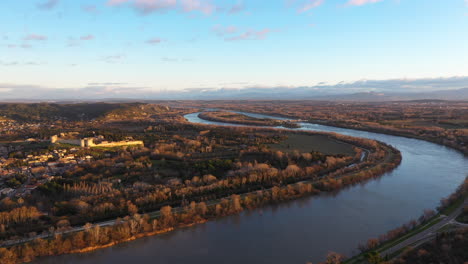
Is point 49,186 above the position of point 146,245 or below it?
above

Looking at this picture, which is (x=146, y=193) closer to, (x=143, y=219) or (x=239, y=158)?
(x=143, y=219)

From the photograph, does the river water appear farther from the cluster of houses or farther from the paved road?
the cluster of houses

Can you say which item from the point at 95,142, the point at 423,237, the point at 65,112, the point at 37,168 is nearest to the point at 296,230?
the point at 423,237

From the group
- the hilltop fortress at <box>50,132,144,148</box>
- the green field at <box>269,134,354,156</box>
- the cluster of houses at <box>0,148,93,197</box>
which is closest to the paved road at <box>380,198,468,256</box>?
the green field at <box>269,134,354,156</box>

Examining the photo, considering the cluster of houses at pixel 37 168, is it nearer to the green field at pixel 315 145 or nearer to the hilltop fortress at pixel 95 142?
the hilltop fortress at pixel 95 142

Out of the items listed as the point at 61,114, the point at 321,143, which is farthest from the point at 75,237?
the point at 61,114

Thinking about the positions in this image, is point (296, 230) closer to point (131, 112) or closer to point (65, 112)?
point (131, 112)

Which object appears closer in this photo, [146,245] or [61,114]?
[146,245]
